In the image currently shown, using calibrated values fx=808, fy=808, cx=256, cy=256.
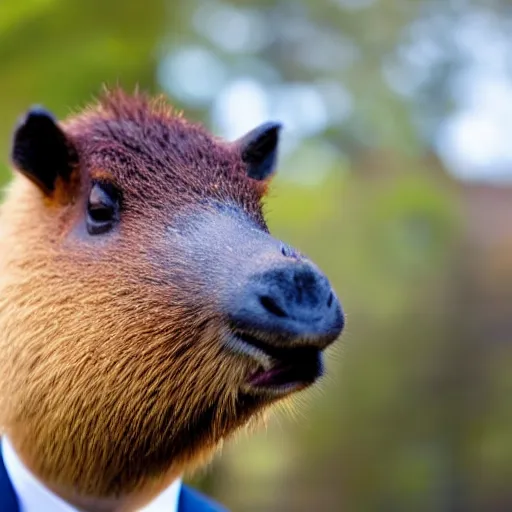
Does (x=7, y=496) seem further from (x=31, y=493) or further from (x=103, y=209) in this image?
(x=103, y=209)

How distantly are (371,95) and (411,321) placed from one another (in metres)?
3.09

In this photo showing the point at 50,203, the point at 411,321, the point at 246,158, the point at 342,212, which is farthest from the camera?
the point at 411,321

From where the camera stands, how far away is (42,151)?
1965mm

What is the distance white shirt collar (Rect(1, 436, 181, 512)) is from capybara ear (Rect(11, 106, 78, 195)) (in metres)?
0.65

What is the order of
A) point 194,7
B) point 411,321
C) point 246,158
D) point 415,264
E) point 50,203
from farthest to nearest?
point 411,321, point 415,264, point 194,7, point 246,158, point 50,203

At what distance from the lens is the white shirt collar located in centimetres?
187

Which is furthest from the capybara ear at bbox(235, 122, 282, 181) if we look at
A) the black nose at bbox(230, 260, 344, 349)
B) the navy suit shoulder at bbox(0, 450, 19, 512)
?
the navy suit shoulder at bbox(0, 450, 19, 512)

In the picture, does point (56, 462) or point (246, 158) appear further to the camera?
point (246, 158)

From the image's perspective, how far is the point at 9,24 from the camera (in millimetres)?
4234

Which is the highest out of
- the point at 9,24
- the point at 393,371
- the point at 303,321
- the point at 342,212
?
the point at 9,24

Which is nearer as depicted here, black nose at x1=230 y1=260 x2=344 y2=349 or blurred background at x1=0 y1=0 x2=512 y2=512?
black nose at x1=230 y1=260 x2=344 y2=349

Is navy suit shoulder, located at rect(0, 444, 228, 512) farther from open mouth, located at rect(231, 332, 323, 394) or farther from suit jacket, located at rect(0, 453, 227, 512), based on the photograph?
open mouth, located at rect(231, 332, 323, 394)

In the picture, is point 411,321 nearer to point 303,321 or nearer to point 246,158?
point 246,158

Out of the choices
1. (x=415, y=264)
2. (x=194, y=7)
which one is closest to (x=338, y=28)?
(x=194, y=7)
